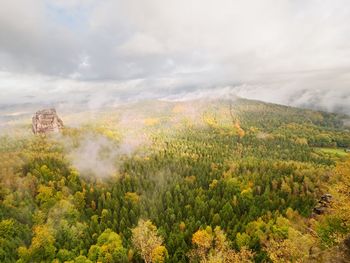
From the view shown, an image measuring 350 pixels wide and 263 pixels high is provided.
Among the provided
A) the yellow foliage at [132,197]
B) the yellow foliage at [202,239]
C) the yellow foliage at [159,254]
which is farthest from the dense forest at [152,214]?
the yellow foliage at [132,197]

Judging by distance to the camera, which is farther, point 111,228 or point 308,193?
point 308,193

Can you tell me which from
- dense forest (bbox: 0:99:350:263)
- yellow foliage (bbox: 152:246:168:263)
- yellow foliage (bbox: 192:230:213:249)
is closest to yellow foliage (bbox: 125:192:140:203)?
dense forest (bbox: 0:99:350:263)

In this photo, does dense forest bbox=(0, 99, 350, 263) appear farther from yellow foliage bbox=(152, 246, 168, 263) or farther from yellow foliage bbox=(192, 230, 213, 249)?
yellow foliage bbox=(192, 230, 213, 249)

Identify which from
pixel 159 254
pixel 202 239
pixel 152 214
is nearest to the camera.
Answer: pixel 159 254

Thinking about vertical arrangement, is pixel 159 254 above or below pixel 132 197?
below

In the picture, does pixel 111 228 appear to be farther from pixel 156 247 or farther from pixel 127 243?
pixel 156 247

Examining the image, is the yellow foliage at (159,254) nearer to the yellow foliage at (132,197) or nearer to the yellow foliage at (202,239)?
the yellow foliage at (202,239)

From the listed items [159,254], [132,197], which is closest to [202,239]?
[159,254]

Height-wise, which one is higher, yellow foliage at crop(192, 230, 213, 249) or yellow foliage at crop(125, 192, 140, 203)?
yellow foliage at crop(192, 230, 213, 249)

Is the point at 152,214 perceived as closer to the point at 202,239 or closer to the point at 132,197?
the point at 132,197

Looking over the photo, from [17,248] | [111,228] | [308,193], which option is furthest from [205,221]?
[17,248]

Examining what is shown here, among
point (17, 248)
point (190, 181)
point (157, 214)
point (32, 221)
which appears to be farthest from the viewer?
point (190, 181)
